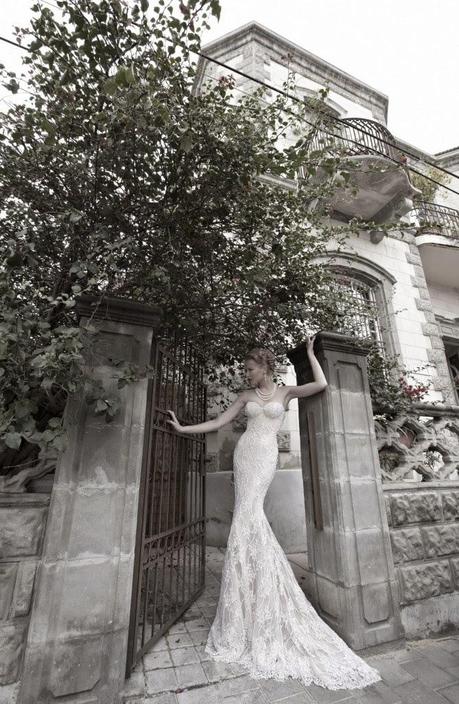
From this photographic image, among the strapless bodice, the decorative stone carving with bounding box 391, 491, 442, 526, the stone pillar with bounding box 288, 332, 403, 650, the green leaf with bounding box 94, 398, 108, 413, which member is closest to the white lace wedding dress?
the strapless bodice

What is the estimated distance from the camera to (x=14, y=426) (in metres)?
1.92

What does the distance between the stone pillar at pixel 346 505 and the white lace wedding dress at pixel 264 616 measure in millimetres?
282

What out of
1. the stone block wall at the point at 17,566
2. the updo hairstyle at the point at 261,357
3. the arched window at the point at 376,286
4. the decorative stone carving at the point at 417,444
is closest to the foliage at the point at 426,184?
the arched window at the point at 376,286

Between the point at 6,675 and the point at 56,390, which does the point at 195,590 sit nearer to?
the point at 6,675

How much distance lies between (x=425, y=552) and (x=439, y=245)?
8.80 metres

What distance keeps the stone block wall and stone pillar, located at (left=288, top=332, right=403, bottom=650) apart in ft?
7.29

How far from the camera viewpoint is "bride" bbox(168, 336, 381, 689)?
7.50 feet

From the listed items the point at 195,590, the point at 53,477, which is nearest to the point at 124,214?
the point at 53,477

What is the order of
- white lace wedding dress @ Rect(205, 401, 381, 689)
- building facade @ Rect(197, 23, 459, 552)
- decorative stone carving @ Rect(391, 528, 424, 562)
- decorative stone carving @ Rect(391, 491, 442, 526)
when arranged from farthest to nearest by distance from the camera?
building facade @ Rect(197, 23, 459, 552), decorative stone carving @ Rect(391, 491, 442, 526), decorative stone carving @ Rect(391, 528, 424, 562), white lace wedding dress @ Rect(205, 401, 381, 689)

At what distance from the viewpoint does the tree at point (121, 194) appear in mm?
2240

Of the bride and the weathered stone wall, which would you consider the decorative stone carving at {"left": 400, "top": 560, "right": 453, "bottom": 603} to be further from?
the bride

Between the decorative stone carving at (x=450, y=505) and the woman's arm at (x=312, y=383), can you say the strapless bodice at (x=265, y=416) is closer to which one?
the woman's arm at (x=312, y=383)

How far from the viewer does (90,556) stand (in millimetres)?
2125

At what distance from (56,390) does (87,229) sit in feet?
4.53
